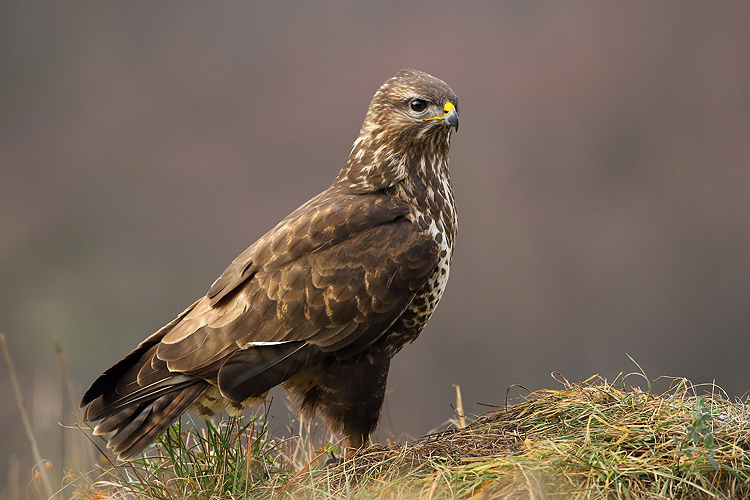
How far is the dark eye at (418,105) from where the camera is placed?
2799 mm

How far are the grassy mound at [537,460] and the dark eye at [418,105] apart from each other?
47.6 inches

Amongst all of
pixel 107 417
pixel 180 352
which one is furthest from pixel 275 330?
pixel 107 417

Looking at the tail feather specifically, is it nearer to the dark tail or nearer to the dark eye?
the dark tail

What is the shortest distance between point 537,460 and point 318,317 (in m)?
0.91

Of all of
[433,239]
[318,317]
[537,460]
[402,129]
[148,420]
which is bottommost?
[537,460]

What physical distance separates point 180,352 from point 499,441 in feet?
3.88

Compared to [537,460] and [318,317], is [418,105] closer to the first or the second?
[318,317]

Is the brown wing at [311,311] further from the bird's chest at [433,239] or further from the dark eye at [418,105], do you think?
the dark eye at [418,105]

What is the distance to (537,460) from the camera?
205cm

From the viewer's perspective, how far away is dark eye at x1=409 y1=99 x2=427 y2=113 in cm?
280

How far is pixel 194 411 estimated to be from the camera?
2641 millimetres

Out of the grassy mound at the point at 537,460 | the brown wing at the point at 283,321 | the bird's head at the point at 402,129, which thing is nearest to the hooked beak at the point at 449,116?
the bird's head at the point at 402,129

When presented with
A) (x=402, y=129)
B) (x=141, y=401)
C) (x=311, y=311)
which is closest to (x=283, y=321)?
(x=311, y=311)

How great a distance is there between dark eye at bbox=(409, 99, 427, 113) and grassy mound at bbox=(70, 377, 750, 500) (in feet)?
3.97
